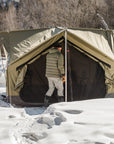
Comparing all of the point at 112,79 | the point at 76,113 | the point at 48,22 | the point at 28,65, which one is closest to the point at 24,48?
the point at 28,65

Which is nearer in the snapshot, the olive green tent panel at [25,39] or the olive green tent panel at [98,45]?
the olive green tent panel at [98,45]

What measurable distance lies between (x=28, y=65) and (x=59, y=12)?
56.3ft

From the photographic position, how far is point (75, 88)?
5879 millimetres

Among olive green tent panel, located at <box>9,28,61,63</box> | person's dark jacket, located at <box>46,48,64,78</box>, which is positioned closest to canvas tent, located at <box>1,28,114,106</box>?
olive green tent panel, located at <box>9,28,61,63</box>

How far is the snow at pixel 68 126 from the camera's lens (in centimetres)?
228

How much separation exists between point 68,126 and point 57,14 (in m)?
20.3

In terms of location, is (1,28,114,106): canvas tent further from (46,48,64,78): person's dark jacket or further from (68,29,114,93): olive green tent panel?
(46,48,64,78): person's dark jacket

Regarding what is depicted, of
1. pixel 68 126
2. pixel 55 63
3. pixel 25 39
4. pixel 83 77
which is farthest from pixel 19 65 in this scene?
pixel 68 126

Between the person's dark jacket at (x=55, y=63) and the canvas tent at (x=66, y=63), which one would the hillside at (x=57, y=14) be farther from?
the person's dark jacket at (x=55, y=63)

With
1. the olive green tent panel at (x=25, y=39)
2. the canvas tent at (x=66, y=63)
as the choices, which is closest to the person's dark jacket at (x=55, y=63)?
the canvas tent at (x=66, y=63)

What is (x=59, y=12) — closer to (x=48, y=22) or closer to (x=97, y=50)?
(x=48, y=22)

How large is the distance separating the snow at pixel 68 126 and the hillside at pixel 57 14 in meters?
17.2

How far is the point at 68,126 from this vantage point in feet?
8.28

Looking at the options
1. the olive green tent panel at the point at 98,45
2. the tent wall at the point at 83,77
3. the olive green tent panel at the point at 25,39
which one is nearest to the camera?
the olive green tent panel at the point at 98,45
